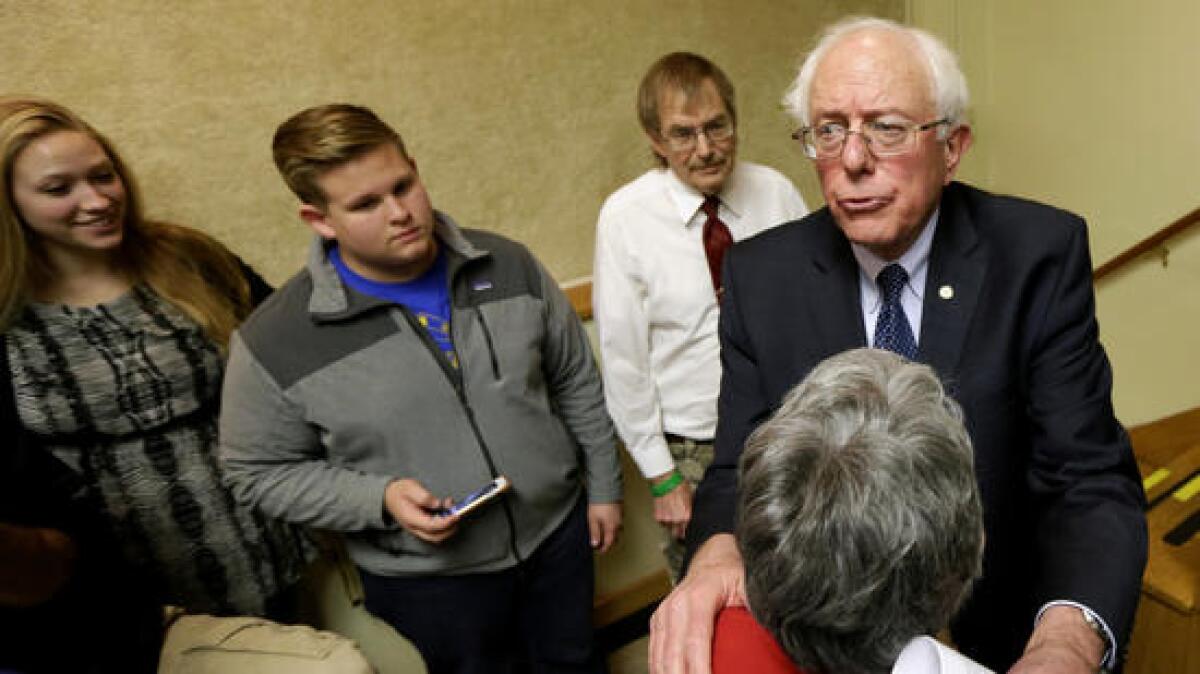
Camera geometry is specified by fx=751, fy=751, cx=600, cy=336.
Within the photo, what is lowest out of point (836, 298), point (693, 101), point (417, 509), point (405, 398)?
point (417, 509)

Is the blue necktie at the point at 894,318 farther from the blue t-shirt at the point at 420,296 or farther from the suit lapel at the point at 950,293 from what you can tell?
the blue t-shirt at the point at 420,296

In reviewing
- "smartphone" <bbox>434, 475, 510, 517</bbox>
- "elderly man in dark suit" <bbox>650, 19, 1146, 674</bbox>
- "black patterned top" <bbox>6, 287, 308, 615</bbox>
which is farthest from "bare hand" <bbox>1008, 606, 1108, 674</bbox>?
"black patterned top" <bbox>6, 287, 308, 615</bbox>

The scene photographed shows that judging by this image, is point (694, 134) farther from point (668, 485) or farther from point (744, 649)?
point (744, 649)

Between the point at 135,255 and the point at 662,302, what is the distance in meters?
1.25

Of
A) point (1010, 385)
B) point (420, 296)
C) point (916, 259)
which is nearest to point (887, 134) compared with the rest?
point (916, 259)

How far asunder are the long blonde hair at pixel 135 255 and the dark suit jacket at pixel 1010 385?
1270mm

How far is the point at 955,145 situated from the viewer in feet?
3.64

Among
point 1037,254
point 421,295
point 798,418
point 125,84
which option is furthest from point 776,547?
point 125,84

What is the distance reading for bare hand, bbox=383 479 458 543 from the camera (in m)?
1.55

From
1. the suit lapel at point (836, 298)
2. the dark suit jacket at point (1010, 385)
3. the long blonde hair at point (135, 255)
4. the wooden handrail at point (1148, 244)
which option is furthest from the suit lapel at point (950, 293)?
the wooden handrail at point (1148, 244)

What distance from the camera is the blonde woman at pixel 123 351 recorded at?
5.00 feet

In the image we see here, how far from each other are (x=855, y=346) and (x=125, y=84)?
188cm

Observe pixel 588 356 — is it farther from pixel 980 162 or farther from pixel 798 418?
pixel 980 162

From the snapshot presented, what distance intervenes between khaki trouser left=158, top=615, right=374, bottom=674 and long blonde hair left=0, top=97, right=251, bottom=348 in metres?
0.64
